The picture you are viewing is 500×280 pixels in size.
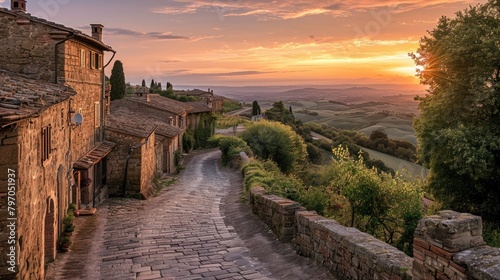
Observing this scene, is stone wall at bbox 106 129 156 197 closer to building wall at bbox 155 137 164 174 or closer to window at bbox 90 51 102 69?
window at bbox 90 51 102 69

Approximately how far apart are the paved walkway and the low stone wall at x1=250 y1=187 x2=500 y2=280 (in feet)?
1.55

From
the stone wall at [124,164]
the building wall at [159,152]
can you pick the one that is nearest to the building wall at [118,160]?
the stone wall at [124,164]

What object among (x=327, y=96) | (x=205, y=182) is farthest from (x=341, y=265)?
(x=327, y=96)

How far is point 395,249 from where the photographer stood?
704 cm

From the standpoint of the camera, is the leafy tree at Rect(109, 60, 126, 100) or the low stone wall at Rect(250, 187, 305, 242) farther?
the leafy tree at Rect(109, 60, 126, 100)

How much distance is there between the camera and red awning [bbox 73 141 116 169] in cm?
1463

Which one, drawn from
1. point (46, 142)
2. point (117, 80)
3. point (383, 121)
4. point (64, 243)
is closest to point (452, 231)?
point (46, 142)

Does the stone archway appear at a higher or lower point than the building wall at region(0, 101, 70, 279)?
lower

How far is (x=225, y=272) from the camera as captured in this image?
9.16 metres

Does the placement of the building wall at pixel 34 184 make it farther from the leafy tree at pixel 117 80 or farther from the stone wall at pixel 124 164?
the leafy tree at pixel 117 80

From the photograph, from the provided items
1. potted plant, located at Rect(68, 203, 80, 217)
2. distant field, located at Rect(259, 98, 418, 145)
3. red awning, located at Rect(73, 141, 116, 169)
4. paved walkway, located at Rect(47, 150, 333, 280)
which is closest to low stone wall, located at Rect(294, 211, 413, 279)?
paved walkway, located at Rect(47, 150, 333, 280)

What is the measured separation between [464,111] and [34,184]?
1696 centimetres

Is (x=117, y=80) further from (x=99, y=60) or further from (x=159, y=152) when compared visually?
(x=99, y=60)

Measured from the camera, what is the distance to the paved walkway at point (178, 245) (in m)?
9.23
